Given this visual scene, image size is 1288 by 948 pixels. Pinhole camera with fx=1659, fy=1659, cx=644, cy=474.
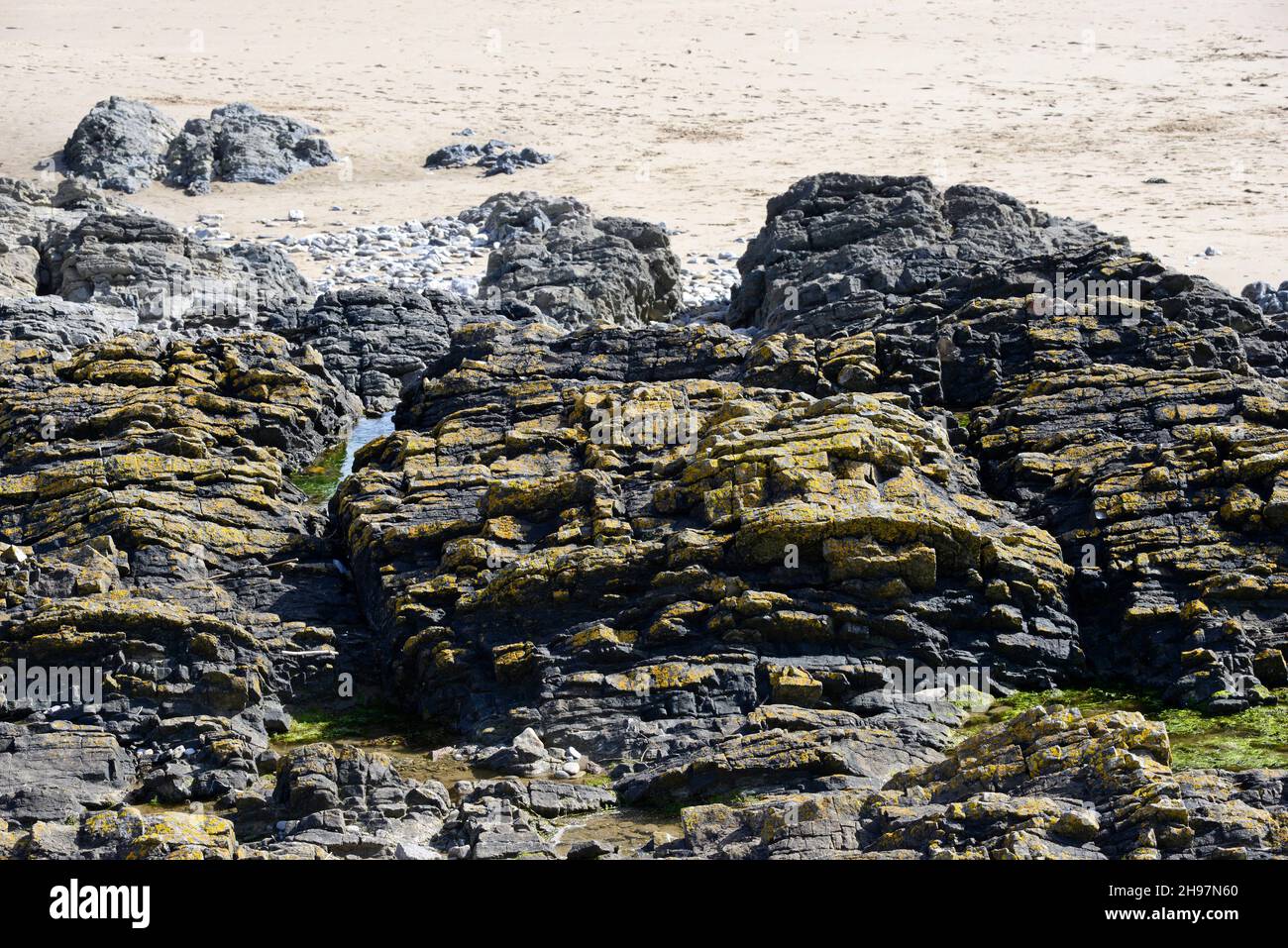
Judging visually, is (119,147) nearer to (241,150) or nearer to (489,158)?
(241,150)

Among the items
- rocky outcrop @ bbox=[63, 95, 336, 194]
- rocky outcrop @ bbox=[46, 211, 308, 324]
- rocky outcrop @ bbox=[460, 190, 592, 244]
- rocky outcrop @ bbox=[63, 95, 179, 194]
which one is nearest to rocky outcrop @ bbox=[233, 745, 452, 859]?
rocky outcrop @ bbox=[46, 211, 308, 324]

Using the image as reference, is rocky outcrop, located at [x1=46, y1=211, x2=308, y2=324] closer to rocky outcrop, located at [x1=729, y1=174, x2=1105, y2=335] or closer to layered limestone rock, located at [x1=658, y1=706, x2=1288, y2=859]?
rocky outcrop, located at [x1=729, y1=174, x2=1105, y2=335]

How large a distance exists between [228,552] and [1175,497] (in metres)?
17.3

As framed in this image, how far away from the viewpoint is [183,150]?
235ft

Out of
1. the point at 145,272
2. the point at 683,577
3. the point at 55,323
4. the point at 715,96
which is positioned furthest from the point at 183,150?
the point at 683,577

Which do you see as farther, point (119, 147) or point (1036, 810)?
point (119, 147)

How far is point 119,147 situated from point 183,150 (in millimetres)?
2746

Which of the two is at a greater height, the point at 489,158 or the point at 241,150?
the point at 489,158

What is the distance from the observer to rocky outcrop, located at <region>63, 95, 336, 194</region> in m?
70.4

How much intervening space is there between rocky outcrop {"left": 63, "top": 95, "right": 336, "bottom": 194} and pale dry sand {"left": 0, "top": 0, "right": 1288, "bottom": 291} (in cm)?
146

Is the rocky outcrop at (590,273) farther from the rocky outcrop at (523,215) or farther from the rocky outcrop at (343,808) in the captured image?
the rocky outcrop at (343,808)

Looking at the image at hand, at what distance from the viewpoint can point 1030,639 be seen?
2806cm

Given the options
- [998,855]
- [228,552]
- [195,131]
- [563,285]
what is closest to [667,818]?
[998,855]

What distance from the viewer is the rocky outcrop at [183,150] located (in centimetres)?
7044
